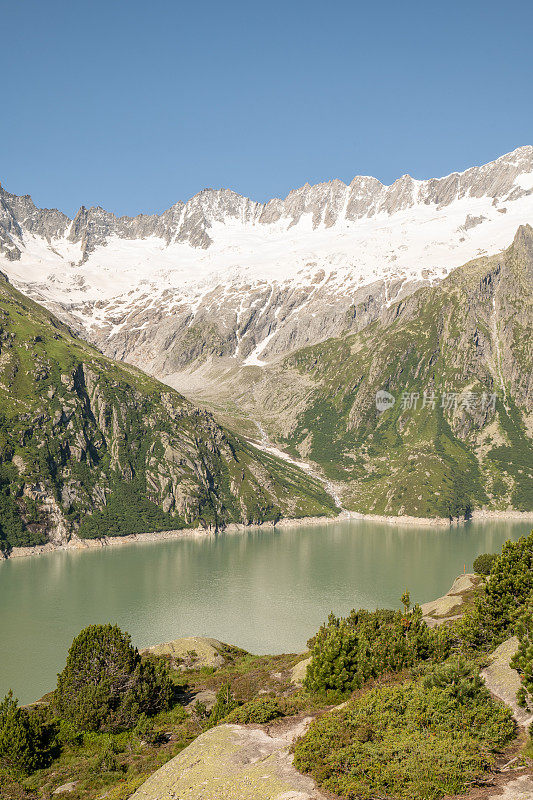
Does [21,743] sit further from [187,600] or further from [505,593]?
[187,600]

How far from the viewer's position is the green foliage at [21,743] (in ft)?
137

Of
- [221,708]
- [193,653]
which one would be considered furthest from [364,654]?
[193,653]

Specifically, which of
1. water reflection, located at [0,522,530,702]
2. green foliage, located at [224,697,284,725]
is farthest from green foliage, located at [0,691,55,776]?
water reflection, located at [0,522,530,702]

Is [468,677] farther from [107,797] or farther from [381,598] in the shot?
[381,598]

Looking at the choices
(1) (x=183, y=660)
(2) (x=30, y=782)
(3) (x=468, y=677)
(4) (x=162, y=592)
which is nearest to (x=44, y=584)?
(4) (x=162, y=592)

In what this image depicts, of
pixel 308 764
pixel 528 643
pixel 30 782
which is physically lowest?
pixel 30 782

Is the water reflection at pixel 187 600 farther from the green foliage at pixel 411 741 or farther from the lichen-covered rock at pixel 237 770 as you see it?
the green foliage at pixel 411 741

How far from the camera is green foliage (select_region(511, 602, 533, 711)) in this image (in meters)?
28.8

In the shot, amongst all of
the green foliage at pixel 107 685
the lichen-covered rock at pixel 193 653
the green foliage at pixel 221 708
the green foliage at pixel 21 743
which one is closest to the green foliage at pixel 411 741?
the green foliage at pixel 221 708

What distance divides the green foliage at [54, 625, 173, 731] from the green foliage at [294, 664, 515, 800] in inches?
1044

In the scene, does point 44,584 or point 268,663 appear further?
point 44,584

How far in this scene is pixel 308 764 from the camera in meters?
25.8

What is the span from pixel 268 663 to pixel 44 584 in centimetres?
12204

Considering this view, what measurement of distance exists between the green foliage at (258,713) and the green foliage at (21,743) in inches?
716
